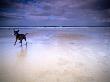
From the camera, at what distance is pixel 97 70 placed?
3.50 m

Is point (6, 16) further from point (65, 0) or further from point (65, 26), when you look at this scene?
point (65, 26)

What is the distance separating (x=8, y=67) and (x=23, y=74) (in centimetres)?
47

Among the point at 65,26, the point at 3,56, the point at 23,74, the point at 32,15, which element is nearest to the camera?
the point at 23,74

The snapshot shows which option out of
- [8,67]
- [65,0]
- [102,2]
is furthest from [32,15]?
[8,67]

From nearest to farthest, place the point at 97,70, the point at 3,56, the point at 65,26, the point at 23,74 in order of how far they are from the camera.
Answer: the point at 23,74 → the point at 97,70 → the point at 3,56 → the point at 65,26

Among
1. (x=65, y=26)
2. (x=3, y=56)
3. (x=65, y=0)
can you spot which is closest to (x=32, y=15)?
(x=65, y=0)

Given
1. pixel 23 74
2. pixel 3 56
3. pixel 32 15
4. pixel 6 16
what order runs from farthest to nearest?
pixel 32 15
pixel 6 16
pixel 3 56
pixel 23 74

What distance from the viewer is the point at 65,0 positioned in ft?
→ 44.1

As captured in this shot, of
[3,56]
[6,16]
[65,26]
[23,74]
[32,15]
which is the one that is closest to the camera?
[23,74]

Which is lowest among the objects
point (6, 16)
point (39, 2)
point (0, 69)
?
point (0, 69)

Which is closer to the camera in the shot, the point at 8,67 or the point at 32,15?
the point at 8,67

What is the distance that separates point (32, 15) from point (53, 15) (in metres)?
1.28

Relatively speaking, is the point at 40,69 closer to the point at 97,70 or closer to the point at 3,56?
the point at 97,70

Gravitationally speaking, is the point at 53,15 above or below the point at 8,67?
above
